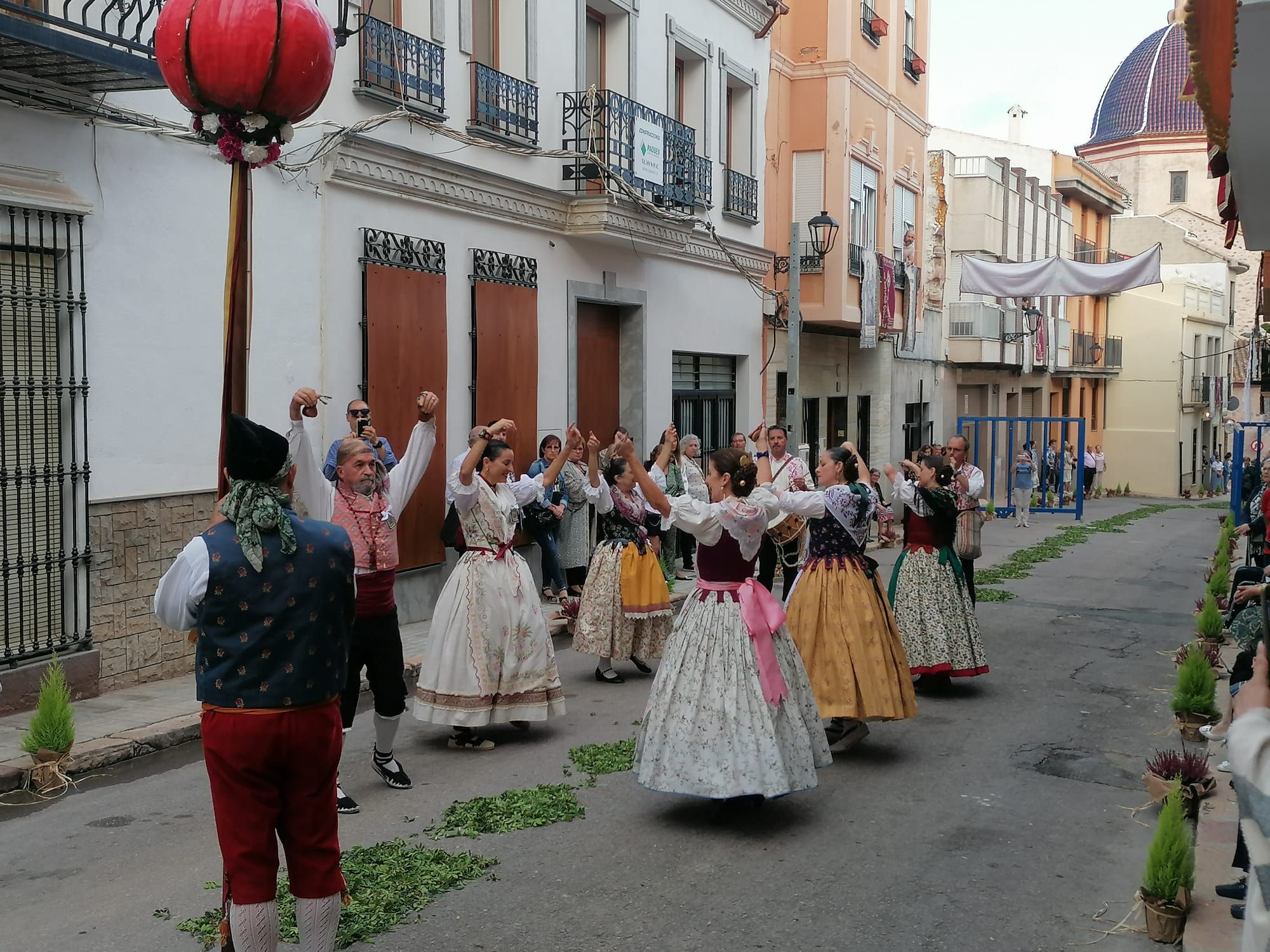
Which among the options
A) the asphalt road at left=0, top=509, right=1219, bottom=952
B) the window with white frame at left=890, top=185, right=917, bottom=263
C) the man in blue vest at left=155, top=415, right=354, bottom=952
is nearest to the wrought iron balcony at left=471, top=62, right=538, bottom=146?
the asphalt road at left=0, top=509, right=1219, bottom=952

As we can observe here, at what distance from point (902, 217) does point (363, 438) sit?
20962mm

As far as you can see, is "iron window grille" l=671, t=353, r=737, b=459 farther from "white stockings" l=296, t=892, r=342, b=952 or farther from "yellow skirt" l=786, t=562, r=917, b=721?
"white stockings" l=296, t=892, r=342, b=952

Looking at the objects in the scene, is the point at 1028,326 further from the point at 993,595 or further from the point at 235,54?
the point at 235,54

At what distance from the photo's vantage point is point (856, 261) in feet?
72.4

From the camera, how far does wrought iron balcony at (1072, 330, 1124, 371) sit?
43.2 m

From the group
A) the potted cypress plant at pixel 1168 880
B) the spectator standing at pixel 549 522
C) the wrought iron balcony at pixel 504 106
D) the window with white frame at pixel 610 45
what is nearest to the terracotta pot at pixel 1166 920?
the potted cypress plant at pixel 1168 880

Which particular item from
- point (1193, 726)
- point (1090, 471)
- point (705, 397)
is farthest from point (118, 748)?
point (1090, 471)

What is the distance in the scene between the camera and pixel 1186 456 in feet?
165

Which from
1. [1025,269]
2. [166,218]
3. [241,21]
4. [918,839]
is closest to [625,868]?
[918,839]

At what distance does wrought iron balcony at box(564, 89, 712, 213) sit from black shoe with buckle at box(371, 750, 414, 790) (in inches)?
356

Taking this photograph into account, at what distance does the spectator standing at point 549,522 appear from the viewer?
13.1 meters

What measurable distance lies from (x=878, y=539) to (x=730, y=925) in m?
16.4

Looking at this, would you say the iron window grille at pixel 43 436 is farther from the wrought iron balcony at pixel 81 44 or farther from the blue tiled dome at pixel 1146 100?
the blue tiled dome at pixel 1146 100

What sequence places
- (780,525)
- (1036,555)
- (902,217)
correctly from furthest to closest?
(902,217), (1036,555), (780,525)
